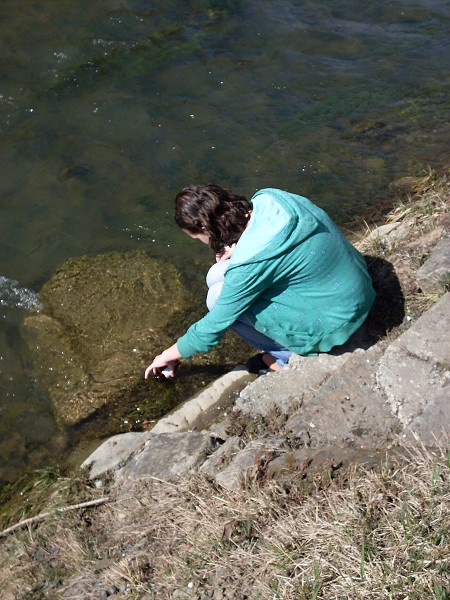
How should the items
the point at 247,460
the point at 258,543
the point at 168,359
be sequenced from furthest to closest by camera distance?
the point at 168,359 < the point at 247,460 < the point at 258,543

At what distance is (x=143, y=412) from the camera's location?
458 centimetres

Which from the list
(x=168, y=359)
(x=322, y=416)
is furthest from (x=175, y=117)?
(x=322, y=416)

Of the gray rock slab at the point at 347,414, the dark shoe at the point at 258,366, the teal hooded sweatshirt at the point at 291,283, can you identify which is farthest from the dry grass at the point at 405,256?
the dark shoe at the point at 258,366

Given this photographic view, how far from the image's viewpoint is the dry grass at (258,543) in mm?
2619

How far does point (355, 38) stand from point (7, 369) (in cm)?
536

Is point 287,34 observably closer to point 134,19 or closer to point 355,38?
point 355,38

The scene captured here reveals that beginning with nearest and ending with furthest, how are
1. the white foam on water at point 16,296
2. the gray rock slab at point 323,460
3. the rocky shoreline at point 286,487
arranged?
the rocky shoreline at point 286,487
the gray rock slab at point 323,460
the white foam on water at point 16,296

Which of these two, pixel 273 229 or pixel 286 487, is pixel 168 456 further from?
pixel 273 229

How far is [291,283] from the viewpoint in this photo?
3.64 m

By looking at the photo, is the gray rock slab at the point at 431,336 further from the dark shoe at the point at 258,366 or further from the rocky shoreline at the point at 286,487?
the dark shoe at the point at 258,366

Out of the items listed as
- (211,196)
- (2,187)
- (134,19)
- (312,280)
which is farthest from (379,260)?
(134,19)

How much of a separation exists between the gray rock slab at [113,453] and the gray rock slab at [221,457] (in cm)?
55

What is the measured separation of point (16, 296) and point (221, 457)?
2524mm

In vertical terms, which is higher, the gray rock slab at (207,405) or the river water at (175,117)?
the river water at (175,117)
